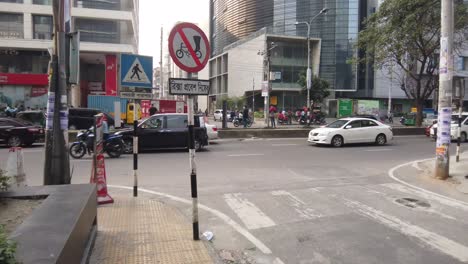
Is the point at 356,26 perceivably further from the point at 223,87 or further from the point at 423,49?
the point at 423,49

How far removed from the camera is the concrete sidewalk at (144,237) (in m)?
4.42

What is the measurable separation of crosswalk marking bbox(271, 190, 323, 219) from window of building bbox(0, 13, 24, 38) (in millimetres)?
34389

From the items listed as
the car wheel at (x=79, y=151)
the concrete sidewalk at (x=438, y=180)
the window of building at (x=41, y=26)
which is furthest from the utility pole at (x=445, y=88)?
the window of building at (x=41, y=26)

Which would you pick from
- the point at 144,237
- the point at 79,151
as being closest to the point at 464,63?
the point at 79,151

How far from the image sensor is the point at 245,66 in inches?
2650

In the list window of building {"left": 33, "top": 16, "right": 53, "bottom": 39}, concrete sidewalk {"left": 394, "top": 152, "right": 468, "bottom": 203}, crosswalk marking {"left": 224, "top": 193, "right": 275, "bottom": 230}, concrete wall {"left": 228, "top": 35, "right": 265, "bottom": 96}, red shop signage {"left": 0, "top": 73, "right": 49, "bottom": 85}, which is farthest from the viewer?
concrete wall {"left": 228, "top": 35, "right": 265, "bottom": 96}

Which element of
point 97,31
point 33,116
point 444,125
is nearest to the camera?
point 444,125

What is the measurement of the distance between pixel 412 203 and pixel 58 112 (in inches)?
269

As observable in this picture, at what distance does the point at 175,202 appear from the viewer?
7.53m

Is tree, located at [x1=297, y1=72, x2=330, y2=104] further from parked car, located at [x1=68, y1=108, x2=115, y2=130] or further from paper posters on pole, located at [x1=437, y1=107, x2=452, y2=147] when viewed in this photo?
paper posters on pole, located at [x1=437, y1=107, x2=452, y2=147]

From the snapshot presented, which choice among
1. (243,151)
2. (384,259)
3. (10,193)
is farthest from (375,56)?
(10,193)

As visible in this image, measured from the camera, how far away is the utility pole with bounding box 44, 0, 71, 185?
6.40 meters

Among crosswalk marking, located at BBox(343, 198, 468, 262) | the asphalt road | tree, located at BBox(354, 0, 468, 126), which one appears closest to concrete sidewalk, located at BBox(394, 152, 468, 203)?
the asphalt road

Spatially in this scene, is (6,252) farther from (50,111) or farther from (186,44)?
(50,111)
